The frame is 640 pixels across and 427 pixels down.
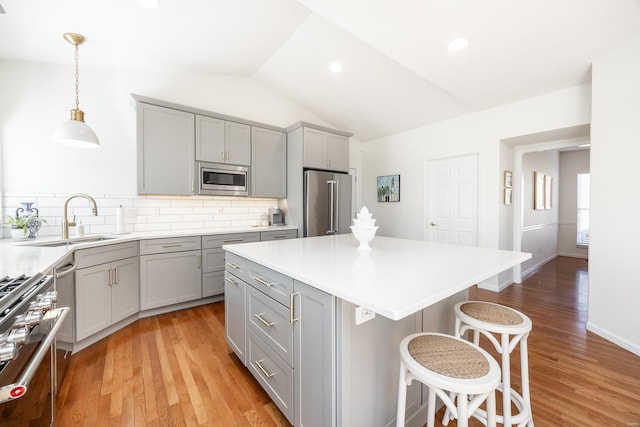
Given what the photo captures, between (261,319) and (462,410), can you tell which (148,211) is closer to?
(261,319)

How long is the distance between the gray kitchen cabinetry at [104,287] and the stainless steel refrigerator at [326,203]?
2.06 metres

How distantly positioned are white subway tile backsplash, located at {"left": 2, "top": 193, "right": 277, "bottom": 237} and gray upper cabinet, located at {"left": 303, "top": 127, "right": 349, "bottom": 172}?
→ 96 cm

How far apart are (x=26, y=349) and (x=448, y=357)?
1370mm

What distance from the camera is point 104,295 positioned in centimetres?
231

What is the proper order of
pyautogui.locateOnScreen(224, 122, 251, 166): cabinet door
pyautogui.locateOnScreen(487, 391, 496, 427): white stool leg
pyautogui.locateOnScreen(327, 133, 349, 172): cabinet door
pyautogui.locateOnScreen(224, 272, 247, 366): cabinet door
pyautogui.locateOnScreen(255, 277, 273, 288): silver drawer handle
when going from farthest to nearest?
1. pyautogui.locateOnScreen(327, 133, 349, 172): cabinet door
2. pyautogui.locateOnScreen(224, 122, 251, 166): cabinet door
3. pyautogui.locateOnScreen(224, 272, 247, 366): cabinet door
4. pyautogui.locateOnScreen(255, 277, 273, 288): silver drawer handle
5. pyautogui.locateOnScreen(487, 391, 496, 427): white stool leg

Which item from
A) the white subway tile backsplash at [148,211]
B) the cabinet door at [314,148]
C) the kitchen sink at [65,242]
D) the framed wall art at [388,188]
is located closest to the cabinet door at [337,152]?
the cabinet door at [314,148]

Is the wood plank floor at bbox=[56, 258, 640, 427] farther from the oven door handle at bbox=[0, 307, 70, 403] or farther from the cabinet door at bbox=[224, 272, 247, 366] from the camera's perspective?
the oven door handle at bbox=[0, 307, 70, 403]

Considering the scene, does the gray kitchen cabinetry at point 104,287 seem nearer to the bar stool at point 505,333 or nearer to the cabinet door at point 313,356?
the cabinet door at point 313,356

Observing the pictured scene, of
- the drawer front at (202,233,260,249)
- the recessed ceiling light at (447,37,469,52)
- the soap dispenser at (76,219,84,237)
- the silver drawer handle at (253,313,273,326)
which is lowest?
the silver drawer handle at (253,313,273,326)

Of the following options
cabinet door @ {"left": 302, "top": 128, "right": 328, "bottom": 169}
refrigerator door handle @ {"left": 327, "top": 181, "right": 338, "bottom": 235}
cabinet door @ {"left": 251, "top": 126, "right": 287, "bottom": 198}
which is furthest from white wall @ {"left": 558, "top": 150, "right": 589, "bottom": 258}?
cabinet door @ {"left": 251, "top": 126, "right": 287, "bottom": 198}

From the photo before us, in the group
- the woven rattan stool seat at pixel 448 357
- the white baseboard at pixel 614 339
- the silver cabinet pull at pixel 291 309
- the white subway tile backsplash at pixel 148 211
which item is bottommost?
the white baseboard at pixel 614 339

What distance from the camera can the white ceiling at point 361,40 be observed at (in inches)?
78.7

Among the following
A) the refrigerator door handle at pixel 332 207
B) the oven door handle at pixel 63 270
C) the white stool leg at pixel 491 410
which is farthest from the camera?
the refrigerator door handle at pixel 332 207

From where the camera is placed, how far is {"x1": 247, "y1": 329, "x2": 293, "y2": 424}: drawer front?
4.41 feet
